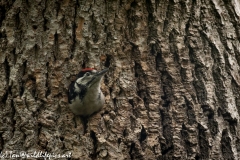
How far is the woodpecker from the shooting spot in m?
2.54

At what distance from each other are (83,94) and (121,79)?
287mm

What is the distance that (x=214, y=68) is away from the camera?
9.20 ft

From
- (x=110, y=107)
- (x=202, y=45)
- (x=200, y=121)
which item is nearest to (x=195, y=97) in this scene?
(x=200, y=121)

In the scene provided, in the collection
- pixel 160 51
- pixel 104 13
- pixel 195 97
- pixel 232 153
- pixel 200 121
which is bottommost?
pixel 232 153

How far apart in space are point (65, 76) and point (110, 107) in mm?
375

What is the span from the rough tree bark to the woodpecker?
0.06m

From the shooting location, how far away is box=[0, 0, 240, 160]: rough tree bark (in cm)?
254

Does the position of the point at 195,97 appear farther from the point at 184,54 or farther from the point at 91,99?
the point at 91,99

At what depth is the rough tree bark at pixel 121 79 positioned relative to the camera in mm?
2539

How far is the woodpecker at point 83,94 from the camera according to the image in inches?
99.9

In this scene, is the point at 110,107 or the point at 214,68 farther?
the point at 214,68

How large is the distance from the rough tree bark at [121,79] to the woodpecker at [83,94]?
58 mm

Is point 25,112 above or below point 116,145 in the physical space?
above

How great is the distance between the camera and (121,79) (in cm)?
266
